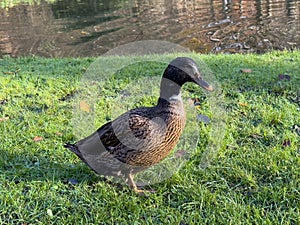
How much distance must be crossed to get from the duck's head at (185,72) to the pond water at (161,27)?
6563 mm

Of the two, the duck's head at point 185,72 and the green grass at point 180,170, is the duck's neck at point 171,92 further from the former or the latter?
the green grass at point 180,170

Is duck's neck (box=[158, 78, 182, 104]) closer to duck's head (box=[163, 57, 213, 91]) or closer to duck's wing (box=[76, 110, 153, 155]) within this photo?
duck's head (box=[163, 57, 213, 91])

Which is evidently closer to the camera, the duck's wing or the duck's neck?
the duck's wing

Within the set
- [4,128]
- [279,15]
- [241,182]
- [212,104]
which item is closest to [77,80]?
[4,128]

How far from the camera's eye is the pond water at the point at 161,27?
9742mm

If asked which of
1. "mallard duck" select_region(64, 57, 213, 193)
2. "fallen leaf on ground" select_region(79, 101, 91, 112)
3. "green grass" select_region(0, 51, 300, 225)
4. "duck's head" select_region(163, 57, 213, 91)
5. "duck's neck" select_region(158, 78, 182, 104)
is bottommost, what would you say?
"green grass" select_region(0, 51, 300, 225)

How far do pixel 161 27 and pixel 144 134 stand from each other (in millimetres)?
9853

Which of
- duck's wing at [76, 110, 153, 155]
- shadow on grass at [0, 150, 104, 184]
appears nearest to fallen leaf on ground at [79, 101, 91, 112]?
shadow on grass at [0, 150, 104, 184]

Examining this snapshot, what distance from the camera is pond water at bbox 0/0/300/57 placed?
9.74 m

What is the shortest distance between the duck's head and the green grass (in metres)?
0.75

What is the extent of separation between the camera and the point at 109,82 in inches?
199

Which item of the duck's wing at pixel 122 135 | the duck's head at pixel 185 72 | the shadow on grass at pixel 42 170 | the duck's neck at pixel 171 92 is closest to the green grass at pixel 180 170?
the shadow on grass at pixel 42 170

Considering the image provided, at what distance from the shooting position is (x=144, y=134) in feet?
8.24

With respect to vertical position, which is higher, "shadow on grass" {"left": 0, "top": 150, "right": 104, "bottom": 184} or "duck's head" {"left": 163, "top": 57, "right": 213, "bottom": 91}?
"duck's head" {"left": 163, "top": 57, "right": 213, "bottom": 91}
